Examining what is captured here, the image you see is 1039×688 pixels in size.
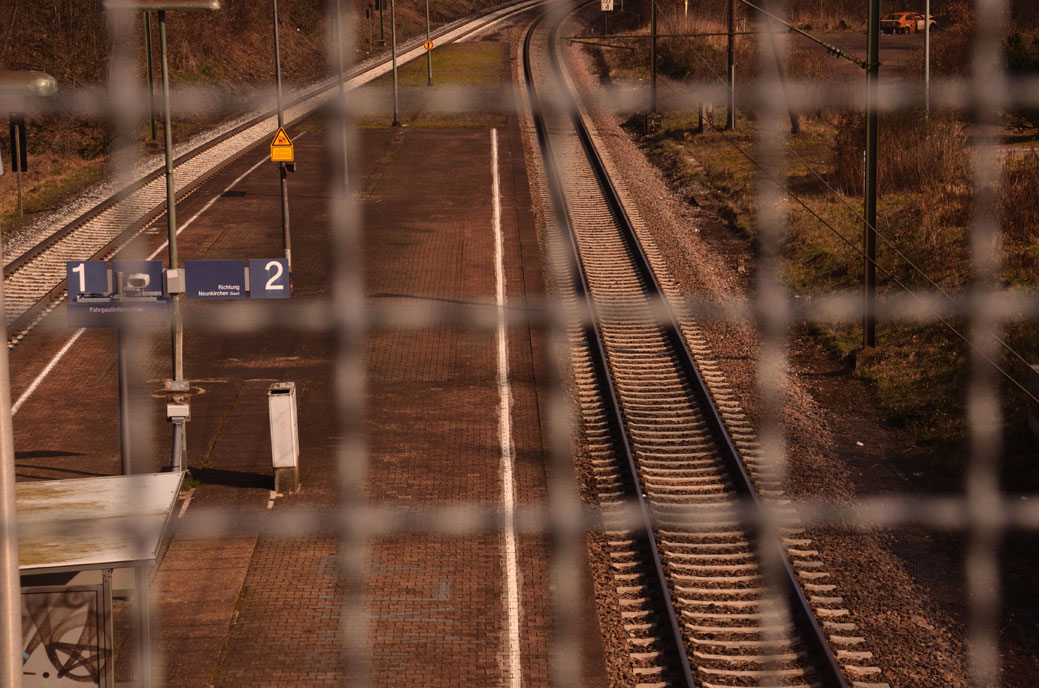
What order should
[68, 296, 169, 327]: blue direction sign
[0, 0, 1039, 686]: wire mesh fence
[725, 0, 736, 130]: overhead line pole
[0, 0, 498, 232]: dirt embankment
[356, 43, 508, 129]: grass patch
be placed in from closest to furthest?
[0, 0, 1039, 686]: wire mesh fence
[68, 296, 169, 327]: blue direction sign
[0, 0, 498, 232]: dirt embankment
[725, 0, 736, 130]: overhead line pole
[356, 43, 508, 129]: grass patch

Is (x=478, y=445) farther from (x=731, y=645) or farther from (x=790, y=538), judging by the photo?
(x=731, y=645)

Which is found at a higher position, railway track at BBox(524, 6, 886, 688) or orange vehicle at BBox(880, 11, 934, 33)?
orange vehicle at BBox(880, 11, 934, 33)

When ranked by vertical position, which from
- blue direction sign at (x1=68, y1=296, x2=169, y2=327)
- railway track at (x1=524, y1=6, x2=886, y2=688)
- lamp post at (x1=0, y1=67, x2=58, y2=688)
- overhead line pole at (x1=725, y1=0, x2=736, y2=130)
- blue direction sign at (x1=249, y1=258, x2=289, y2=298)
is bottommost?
railway track at (x1=524, y1=6, x2=886, y2=688)

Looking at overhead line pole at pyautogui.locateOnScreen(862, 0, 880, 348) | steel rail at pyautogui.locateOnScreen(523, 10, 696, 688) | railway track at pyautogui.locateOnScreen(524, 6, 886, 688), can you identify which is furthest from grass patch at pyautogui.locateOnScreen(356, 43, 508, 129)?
overhead line pole at pyautogui.locateOnScreen(862, 0, 880, 348)

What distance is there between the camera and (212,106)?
4375 centimetres

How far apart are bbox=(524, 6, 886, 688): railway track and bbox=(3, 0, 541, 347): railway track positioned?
7.97 m

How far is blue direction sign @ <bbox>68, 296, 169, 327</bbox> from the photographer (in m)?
10.7

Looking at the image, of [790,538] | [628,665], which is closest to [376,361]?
[790,538]

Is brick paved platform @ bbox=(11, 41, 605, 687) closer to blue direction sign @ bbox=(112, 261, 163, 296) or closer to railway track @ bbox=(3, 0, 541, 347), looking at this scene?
railway track @ bbox=(3, 0, 541, 347)

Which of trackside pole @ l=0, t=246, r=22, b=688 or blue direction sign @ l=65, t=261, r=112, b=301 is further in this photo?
blue direction sign @ l=65, t=261, r=112, b=301

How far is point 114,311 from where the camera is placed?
→ 1077 cm

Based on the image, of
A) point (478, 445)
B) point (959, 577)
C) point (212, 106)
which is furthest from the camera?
point (212, 106)

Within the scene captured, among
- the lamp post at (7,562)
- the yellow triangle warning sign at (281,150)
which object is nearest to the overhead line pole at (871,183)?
the yellow triangle warning sign at (281,150)

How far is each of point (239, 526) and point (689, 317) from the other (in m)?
9.05
